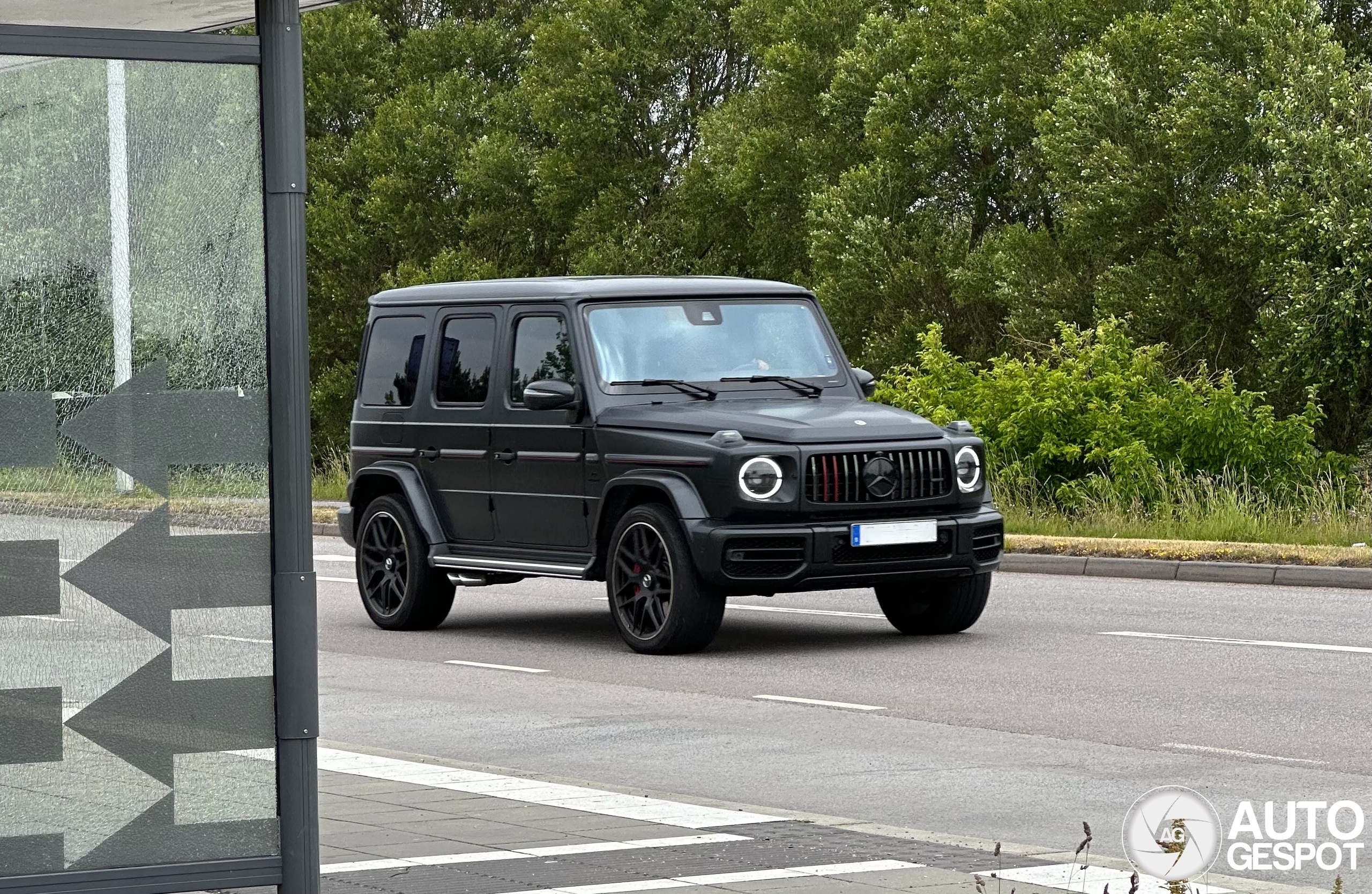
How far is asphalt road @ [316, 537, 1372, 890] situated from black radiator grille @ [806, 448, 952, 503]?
3.05ft

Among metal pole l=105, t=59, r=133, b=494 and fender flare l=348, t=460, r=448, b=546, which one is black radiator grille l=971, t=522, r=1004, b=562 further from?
metal pole l=105, t=59, r=133, b=494

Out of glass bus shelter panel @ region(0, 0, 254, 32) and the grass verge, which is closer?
glass bus shelter panel @ region(0, 0, 254, 32)

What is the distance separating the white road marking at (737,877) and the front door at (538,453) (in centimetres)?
749

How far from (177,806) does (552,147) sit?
3721 cm

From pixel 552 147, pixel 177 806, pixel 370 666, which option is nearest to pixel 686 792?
pixel 177 806

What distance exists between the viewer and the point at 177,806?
18.5 ft

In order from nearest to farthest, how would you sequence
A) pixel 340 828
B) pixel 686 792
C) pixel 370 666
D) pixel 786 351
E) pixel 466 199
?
1. pixel 340 828
2. pixel 686 792
3. pixel 370 666
4. pixel 786 351
5. pixel 466 199

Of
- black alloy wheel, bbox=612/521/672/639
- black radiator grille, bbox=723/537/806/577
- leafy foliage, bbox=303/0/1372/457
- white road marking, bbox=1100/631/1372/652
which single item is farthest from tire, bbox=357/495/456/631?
leafy foliage, bbox=303/0/1372/457

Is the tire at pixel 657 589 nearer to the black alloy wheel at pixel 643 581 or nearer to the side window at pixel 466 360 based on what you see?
the black alloy wheel at pixel 643 581

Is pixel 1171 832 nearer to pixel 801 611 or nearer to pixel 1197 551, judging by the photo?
pixel 801 611

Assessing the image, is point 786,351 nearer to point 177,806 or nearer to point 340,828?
point 340,828

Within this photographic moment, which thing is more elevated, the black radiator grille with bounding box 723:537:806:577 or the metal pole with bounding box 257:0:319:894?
the metal pole with bounding box 257:0:319:894

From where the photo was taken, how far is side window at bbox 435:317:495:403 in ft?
50.1

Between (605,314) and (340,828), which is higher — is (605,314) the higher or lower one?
the higher one
